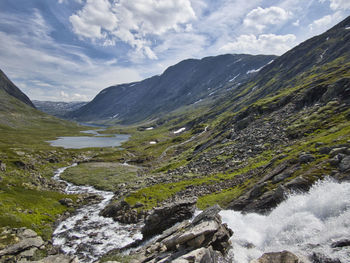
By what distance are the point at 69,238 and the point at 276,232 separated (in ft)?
93.3

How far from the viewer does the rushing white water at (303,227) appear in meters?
14.7

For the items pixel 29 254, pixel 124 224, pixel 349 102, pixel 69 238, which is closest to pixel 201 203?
pixel 124 224

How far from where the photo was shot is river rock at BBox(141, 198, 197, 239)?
88.3ft

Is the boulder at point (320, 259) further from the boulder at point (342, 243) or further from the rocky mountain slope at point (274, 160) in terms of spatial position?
the rocky mountain slope at point (274, 160)

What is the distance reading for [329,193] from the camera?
60.2 feet

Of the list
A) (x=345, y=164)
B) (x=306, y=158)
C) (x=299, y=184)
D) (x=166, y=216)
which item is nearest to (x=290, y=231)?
(x=299, y=184)

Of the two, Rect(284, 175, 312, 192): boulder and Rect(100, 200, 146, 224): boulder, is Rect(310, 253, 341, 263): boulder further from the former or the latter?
Rect(100, 200, 146, 224): boulder

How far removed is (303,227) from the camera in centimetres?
1712

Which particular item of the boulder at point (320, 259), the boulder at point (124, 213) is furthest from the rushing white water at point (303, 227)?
the boulder at point (124, 213)

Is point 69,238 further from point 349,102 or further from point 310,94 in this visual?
point 310,94

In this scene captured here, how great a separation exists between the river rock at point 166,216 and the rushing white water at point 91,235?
2.33 meters

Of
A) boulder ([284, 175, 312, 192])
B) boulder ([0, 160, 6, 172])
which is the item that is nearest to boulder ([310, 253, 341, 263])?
boulder ([284, 175, 312, 192])

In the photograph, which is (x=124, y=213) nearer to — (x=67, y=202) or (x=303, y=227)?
(x=67, y=202)

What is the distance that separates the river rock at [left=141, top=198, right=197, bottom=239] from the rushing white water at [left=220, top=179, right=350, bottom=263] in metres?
8.08
